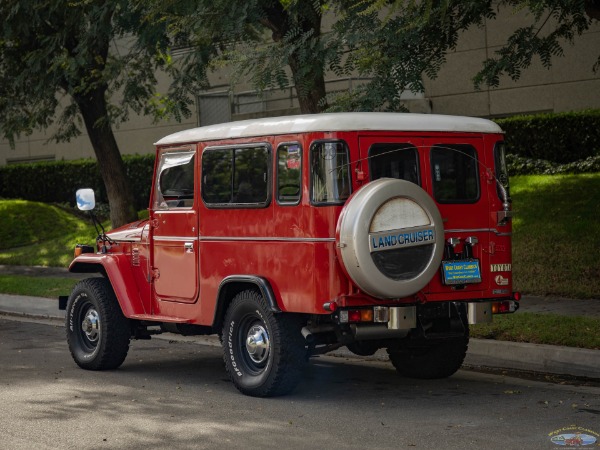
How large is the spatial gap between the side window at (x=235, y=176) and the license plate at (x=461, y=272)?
1.59 metres

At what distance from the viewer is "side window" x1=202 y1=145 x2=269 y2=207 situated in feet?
30.3

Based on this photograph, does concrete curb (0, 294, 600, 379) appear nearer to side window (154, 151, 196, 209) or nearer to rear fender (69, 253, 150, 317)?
rear fender (69, 253, 150, 317)

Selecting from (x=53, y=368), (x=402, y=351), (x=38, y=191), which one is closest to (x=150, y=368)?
(x=53, y=368)

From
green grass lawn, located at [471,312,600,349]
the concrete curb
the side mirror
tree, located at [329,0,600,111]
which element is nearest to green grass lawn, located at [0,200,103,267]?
tree, located at [329,0,600,111]

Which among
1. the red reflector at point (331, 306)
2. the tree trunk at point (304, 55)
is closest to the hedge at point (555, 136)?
the tree trunk at point (304, 55)

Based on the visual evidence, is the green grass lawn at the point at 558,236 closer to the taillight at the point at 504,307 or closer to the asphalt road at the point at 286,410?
the asphalt road at the point at 286,410

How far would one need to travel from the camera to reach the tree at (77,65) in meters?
18.5

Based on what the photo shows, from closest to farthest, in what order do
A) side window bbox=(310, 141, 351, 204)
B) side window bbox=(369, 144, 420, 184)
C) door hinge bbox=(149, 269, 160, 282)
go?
side window bbox=(310, 141, 351, 204) → side window bbox=(369, 144, 420, 184) → door hinge bbox=(149, 269, 160, 282)

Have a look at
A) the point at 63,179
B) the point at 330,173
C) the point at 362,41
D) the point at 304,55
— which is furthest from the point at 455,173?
the point at 63,179

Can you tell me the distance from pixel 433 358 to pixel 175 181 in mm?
2898

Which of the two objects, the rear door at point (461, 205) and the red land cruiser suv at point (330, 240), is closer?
the red land cruiser suv at point (330, 240)

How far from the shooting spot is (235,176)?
9516mm

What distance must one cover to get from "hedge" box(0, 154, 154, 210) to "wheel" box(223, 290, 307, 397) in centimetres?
2187

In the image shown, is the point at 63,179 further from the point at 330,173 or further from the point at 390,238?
the point at 390,238
